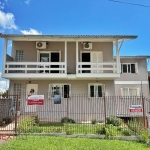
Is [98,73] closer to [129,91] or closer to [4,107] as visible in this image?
[4,107]

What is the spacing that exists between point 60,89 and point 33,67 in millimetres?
3234

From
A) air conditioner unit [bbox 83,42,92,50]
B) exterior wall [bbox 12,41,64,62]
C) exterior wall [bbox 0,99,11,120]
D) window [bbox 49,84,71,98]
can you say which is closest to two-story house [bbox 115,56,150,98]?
air conditioner unit [bbox 83,42,92,50]

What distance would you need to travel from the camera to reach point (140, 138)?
866 centimetres

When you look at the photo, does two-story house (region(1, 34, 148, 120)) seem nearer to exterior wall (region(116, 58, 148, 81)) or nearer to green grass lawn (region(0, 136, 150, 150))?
green grass lawn (region(0, 136, 150, 150))

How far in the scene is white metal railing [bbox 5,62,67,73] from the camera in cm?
1394

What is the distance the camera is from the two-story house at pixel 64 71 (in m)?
13.9

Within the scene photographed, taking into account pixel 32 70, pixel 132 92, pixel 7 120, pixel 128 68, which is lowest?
pixel 7 120

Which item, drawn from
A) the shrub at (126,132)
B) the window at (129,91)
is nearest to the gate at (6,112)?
the shrub at (126,132)

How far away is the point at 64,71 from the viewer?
1437 centimetres

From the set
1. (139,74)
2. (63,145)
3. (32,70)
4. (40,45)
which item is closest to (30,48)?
(40,45)

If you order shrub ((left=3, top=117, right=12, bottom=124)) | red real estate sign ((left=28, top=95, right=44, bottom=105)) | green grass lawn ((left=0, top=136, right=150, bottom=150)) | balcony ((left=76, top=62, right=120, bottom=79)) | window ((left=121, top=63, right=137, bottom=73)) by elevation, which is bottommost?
green grass lawn ((left=0, top=136, right=150, bottom=150))

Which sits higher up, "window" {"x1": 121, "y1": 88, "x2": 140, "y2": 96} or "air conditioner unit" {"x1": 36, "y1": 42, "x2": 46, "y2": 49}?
"air conditioner unit" {"x1": 36, "y1": 42, "x2": 46, "y2": 49}

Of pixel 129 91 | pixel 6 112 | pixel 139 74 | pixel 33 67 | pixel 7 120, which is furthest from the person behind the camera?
pixel 139 74

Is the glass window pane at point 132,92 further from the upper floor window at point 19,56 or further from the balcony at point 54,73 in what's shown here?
the upper floor window at point 19,56
